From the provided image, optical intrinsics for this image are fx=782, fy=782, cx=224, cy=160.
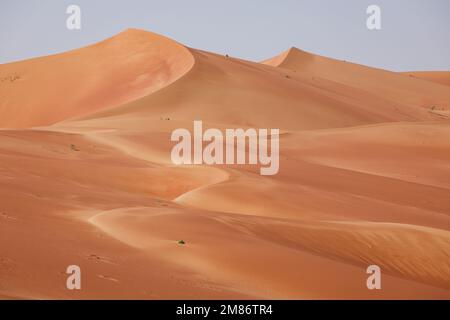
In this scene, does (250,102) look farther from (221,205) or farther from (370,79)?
(370,79)

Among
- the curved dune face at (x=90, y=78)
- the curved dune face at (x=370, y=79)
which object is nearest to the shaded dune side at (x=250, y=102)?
the curved dune face at (x=90, y=78)

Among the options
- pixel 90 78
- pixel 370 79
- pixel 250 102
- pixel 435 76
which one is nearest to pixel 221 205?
pixel 250 102

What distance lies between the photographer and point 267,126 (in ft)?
109

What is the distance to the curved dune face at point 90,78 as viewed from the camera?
40.5 m

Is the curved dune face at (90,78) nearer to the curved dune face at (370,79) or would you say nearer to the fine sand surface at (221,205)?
the fine sand surface at (221,205)

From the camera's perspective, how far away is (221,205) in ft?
45.7

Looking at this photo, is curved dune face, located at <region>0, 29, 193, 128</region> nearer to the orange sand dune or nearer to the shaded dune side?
the shaded dune side

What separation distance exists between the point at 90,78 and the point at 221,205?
1252 inches

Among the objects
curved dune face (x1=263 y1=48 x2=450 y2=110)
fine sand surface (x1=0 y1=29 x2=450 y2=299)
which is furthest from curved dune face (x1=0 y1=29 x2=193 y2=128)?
curved dune face (x1=263 y1=48 x2=450 y2=110)

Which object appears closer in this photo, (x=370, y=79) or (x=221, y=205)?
(x=221, y=205)

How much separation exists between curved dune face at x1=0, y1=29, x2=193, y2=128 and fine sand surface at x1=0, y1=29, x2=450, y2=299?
27.8 inches

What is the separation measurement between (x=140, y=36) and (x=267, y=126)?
57.8ft

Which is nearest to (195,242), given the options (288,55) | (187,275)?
(187,275)

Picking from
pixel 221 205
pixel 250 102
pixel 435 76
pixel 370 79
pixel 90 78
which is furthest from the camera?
pixel 435 76
